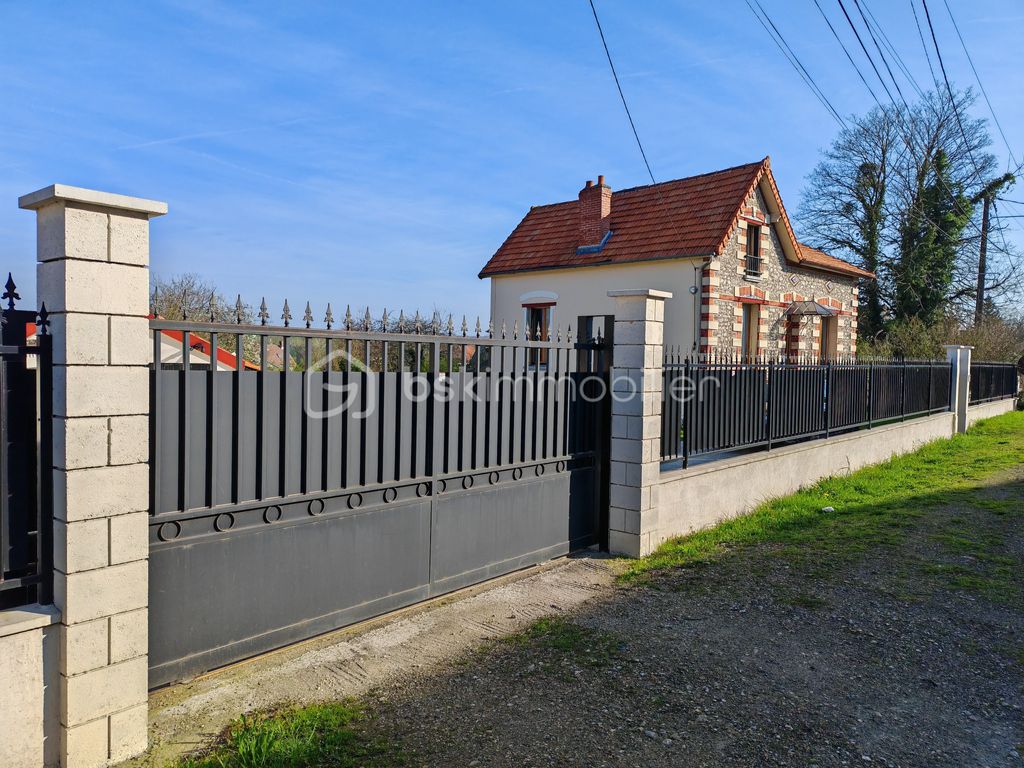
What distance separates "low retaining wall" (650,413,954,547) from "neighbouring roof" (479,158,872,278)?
754 centimetres

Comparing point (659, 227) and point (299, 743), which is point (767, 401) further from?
point (659, 227)

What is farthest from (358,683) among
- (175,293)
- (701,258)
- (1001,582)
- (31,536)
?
(701,258)

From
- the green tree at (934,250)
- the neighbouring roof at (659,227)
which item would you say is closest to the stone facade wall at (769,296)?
the neighbouring roof at (659,227)

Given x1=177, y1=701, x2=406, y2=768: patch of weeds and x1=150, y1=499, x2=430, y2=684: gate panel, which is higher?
x1=150, y1=499, x2=430, y2=684: gate panel

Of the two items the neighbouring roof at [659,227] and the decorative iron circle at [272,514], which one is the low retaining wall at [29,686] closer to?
the decorative iron circle at [272,514]

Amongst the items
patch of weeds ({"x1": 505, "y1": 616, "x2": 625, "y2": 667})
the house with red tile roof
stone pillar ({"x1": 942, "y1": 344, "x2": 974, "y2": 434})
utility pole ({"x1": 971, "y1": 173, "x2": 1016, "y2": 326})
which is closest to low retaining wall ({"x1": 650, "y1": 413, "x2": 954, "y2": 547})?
patch of weeds ({"x1": 505, "y1": 616, "x2": 625, "y2": 667})

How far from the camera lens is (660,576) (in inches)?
228

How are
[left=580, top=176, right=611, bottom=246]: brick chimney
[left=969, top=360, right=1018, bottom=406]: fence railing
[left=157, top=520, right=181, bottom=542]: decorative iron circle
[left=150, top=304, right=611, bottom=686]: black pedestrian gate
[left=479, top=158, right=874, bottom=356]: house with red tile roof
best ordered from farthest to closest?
[left=580, top=176, right=611, bottom=246]: brick chimney → [left=969, top=360, right=1018, bottom=406]: fence railing → [left=479, top=158, right=874, bottom=356]: house with red tile roof → [left=150, top=304, right=611, bottom=686]: black pedestrian gate → [left=157, top=520, right=181, bottom=542]: decorative iron circle

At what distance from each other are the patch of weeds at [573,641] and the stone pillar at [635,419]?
1.76 metres

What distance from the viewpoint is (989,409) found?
64.4 ft

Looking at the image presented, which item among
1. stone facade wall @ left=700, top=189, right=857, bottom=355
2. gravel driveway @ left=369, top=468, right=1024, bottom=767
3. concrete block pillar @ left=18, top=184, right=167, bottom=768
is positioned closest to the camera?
concrete block pillar @ left=18, top=184, right=167, bottom=768

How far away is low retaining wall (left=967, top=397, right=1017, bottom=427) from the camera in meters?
18.0

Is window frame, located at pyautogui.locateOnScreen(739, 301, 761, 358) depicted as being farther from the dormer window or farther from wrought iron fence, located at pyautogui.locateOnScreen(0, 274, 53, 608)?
wrought iron fence, located at pyautogui.locateOnScreen(0, 274, 53, 608)

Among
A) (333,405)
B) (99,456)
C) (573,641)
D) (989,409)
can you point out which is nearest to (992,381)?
(989,409)
